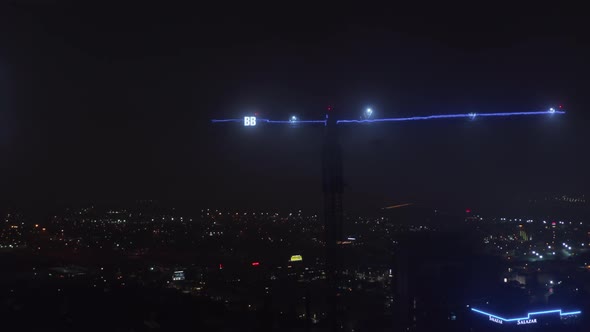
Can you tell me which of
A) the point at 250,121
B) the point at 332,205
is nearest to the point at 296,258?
the point at 332,205

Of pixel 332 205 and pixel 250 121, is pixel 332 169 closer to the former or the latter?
pixel 332 205

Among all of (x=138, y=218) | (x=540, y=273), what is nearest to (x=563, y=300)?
(x=540, y=273)

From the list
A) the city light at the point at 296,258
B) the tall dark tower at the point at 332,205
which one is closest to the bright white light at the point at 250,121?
the tall dark tower at the point at 332,205

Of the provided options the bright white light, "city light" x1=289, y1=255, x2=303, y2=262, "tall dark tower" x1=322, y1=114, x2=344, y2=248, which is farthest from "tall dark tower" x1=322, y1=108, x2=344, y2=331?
"city light" x1=289, y1=255, x2=303, y2=262

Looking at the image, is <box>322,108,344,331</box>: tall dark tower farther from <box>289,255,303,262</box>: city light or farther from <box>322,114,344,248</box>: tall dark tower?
<box>289,255,303,262</box>: city light

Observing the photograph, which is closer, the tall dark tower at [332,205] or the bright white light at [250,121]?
the tall dark tower at [332,205]

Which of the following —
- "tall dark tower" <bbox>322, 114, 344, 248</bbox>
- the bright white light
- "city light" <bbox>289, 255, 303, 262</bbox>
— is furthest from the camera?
"city light" <bbox>289, 255, 303, 262</bbox>

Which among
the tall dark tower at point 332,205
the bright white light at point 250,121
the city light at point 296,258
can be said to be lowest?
the city light at point 296,258

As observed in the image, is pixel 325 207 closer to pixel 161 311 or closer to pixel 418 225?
pixel 161 311

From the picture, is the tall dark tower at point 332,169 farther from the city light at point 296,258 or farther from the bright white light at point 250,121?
the city light at point 296,258
